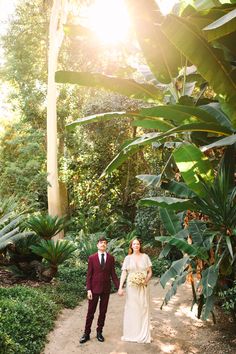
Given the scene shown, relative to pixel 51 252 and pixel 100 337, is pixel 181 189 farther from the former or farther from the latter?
pixel 51 252

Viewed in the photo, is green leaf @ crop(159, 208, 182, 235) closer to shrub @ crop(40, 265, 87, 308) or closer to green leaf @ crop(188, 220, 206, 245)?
green leaf @ crop(188, 220, 206, 245)

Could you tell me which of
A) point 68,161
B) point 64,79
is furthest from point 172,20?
point 68,161

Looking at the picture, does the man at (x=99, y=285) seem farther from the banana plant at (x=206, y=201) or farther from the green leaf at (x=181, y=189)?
the green leaf at (x=181, y=189)

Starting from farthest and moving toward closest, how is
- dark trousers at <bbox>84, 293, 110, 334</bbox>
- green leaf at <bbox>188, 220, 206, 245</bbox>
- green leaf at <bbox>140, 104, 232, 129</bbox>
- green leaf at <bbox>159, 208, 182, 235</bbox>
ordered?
dark trousers at <bbox>84, 293, 110, 334</bbox> < green leaf at <bbox>159, 208, 182, 235</bbox> < green leaf at <bbox>188, 220, 206, 245</bbox> < green leaf at <bbox>140, 104, 232, 129</bbox>

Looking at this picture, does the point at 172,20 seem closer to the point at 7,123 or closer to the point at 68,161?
the point at 68,161

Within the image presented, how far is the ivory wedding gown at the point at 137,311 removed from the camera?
5.69 m

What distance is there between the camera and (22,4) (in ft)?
55.4

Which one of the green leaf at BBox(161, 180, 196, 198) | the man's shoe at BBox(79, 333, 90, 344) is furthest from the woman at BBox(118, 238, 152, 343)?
the green leaf at BBox(161, 180, 196, 198)

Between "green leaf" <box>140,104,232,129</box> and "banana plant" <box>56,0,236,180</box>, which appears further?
"green leaf" <box>140,104,232,129</box>

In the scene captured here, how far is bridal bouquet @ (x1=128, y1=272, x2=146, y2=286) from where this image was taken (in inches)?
225

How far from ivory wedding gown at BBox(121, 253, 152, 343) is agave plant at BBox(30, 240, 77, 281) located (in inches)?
103

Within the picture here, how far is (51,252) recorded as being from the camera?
26.2 ft

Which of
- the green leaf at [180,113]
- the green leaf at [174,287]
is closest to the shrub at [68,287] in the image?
the green leaf at [174,287]

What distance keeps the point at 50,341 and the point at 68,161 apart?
1115 cm
